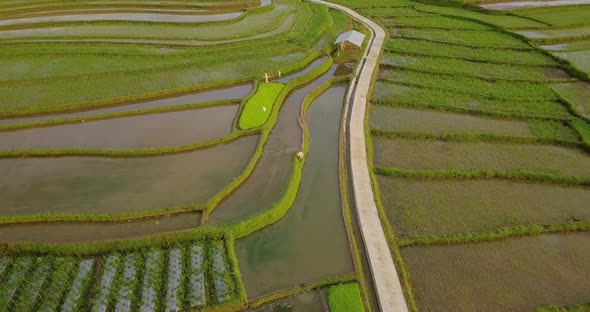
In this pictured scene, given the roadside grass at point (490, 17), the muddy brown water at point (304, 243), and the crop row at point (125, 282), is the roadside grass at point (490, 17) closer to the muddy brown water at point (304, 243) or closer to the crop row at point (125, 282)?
the muddy brown water at point (304, 243)

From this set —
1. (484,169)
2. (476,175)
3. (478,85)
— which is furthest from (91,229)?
(478,85)

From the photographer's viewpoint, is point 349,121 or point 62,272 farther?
point 349,121

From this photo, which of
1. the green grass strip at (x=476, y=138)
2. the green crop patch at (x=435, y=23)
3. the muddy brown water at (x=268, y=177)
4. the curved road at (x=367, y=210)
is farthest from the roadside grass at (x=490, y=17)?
the muddy brown water at (x=268, y=177)

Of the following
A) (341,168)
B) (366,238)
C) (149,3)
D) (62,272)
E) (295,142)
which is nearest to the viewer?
(62,272)

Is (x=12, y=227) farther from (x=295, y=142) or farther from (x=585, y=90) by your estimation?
(x=585, y=90)

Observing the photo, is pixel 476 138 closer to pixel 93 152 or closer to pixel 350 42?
pixel 350 42

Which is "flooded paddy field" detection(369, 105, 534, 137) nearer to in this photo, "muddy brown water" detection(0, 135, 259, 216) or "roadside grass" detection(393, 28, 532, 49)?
"muddy brown water" detection(0, 135, 259, 216)

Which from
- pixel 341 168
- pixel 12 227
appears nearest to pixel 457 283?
pixel 341 168
